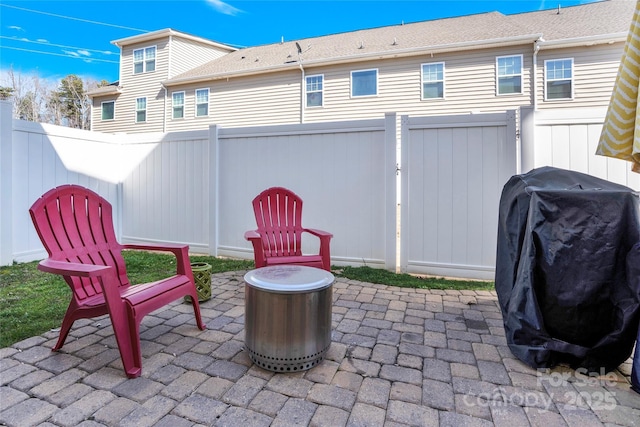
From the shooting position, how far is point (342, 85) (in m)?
9.79

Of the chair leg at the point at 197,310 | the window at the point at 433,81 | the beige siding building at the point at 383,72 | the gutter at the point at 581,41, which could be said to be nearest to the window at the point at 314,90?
the beige siding building at the point at 383,72

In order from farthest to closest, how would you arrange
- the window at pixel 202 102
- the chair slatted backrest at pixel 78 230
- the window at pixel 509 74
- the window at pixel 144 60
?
the window at pixel 144 60
the window at pixel 202 102
the window at pixel 509 74
the chair slatted backrest at pixel 78 230

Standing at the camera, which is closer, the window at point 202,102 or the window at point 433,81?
the window at point 433,81

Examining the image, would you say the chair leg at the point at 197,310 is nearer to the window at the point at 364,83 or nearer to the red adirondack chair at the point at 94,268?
the red adirondack chair at the point at 94,268

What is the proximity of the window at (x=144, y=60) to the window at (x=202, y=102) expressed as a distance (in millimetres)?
2373

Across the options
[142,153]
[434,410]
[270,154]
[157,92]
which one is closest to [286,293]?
[434,410]

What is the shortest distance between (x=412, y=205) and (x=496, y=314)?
1.53 m

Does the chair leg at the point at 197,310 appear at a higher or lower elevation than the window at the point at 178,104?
lower

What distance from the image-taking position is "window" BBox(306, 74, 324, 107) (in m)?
Result: 10.0

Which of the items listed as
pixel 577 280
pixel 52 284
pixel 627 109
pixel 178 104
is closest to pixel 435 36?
pixel 178 104

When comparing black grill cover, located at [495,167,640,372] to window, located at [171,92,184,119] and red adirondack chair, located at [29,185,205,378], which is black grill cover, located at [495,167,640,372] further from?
window, located at [171,92,184,119]

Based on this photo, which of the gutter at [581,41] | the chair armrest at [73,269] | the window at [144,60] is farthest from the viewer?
the window at [144,60]

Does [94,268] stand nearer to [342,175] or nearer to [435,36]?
[342,175]

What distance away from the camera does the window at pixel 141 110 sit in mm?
12195
